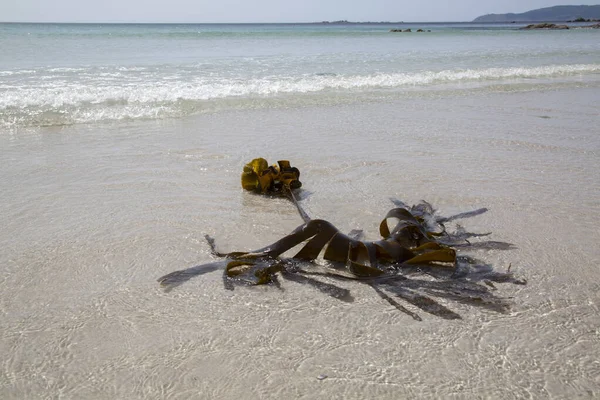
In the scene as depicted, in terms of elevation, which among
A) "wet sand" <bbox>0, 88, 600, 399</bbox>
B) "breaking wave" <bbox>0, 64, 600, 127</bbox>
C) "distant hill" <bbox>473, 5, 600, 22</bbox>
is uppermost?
"distant hill" <bbox>473, 5, 600, 22</bbox>

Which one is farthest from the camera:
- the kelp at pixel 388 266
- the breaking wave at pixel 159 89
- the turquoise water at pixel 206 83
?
the turquoise water at pixel 206 83

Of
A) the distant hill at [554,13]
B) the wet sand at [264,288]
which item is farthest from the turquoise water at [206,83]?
the distant hill at [554,13]

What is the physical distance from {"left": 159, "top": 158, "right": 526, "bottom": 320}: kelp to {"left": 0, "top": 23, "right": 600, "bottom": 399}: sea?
0.17ft

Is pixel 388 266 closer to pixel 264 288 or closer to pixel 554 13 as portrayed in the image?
pixel 264 288

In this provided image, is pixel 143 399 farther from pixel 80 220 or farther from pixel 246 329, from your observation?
pixel 80 220

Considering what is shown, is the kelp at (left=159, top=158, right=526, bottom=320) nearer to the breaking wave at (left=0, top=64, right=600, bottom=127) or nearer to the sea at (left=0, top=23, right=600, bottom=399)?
the sea at (left=0, top=23, right=600, bottom=399)

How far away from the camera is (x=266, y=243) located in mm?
2531

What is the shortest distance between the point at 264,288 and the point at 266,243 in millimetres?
485

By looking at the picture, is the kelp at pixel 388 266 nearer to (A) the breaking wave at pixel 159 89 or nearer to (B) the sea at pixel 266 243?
(B) the sea at pixel 266 243

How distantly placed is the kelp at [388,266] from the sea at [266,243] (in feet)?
0.17

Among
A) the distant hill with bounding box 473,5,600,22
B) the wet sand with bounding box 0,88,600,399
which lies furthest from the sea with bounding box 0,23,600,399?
the distant hill with bounding box 473,5,600,22

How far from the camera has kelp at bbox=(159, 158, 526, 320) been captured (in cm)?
202

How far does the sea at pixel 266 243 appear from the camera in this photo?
156 cm

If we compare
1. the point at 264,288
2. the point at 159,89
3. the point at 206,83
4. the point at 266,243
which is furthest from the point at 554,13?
the point at 264,288
